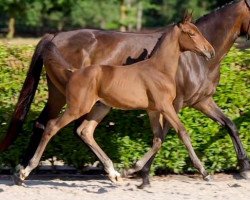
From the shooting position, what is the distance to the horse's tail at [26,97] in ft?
24.0

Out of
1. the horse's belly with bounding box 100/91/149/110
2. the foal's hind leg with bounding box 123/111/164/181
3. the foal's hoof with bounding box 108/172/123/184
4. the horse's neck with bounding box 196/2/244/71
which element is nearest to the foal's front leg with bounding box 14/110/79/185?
the horse's belly with bounding box 100/91/149/110

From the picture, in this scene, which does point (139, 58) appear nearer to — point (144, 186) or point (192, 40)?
point (192, 40)

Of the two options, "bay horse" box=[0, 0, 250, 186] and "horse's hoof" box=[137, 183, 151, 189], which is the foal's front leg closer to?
"bay horse" box=[0, 0, 250, 186]

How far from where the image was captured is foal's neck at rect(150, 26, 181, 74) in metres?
6.73

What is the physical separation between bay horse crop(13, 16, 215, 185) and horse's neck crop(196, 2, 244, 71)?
81 cm

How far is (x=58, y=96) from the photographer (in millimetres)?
7328

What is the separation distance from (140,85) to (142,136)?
4.19 ft

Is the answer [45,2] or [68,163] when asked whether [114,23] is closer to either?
[45,2]

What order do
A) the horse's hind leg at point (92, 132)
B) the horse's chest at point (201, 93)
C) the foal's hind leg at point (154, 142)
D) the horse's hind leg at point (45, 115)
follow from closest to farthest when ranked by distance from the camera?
the horse's hind leg at point (92, 132) < the foal's hind leg at point (154, 142) < the horse's chest at point (201, 93) < the horse's hind leg at point (45, 115)

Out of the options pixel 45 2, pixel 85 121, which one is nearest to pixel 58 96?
pixel 85 121

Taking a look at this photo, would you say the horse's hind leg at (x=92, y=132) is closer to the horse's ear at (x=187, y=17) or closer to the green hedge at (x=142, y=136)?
the green hedge at (x=142, y=136)

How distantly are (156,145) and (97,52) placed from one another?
1.25m

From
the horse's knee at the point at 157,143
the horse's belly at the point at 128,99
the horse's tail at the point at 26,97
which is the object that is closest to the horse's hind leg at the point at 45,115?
the horse's tail at the point at 26,97

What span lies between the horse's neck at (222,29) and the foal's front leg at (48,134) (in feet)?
5.98
